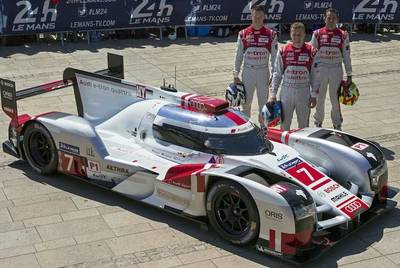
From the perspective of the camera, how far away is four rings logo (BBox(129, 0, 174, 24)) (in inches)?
652

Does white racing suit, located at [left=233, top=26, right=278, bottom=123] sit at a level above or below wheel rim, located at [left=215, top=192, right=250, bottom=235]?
above

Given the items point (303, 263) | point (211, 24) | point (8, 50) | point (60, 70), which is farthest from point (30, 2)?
point (303, 263)

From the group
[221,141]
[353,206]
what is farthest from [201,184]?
[353,206]

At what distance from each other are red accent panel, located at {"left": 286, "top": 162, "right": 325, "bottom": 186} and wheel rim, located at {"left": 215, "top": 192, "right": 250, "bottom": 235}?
Result: 2.46 feet

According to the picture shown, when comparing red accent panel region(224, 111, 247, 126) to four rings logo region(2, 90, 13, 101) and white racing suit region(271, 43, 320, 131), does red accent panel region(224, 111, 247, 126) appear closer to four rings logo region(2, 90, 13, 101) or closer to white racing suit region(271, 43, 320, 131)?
white racing suit region(271, 43, 320, 131)

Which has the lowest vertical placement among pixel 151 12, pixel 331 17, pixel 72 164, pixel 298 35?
pixel 72 164

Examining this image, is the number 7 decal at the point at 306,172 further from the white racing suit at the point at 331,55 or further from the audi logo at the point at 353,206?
the white racing suit at the point at 331,55

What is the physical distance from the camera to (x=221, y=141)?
7.08m

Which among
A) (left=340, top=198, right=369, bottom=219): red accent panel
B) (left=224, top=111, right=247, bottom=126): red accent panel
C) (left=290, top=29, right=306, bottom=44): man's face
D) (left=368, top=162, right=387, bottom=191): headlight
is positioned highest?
(left=290, top=29, right=306, bottom=44): man's face

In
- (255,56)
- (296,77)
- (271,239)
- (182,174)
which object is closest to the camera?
(271,239)

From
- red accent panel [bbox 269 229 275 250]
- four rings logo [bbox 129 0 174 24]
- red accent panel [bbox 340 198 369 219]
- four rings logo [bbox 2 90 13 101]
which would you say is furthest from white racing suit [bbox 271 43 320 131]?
four rings logo [bbox 129 0 174 24]

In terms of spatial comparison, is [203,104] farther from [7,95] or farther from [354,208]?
[7,95]

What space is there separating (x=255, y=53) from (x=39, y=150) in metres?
3.40

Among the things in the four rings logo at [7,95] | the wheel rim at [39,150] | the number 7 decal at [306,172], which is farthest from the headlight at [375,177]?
the four rings logo at [7,95]
